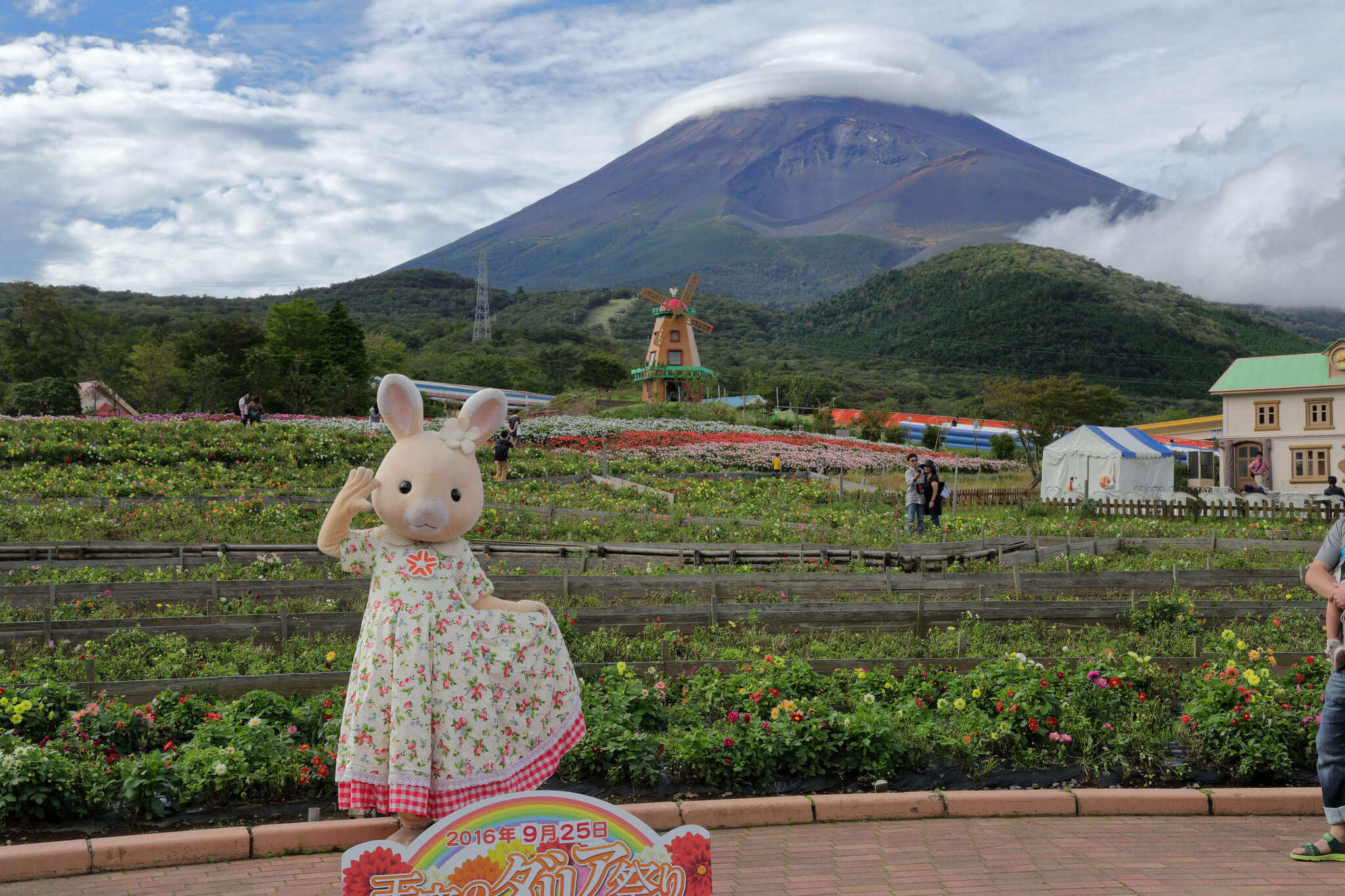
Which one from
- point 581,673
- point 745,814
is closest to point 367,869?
point 745,814

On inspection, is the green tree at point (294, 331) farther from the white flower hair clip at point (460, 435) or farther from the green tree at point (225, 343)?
the white flower hair clip at point (460, 435)

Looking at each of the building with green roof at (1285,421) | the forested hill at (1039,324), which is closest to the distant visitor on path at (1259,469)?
the building with green roof at (1285,421)

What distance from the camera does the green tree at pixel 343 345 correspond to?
160 ft

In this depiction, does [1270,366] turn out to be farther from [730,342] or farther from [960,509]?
[730,342]

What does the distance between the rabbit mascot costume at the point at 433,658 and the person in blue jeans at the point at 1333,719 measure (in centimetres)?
370

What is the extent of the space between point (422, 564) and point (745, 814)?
243 cm

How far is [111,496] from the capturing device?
17219 mm

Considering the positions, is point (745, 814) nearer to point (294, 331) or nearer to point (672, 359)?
point (294, 331)

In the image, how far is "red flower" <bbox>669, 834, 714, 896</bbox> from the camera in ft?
10.2

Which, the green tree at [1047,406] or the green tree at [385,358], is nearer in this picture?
the green tree at [1047,406]

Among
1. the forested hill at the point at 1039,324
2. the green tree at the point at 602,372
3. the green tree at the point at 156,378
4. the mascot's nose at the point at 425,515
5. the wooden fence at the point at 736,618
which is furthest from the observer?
the forested hill at the point at 1039,324

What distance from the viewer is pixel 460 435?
4.62 meters

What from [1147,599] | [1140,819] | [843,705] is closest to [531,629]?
[843,705]

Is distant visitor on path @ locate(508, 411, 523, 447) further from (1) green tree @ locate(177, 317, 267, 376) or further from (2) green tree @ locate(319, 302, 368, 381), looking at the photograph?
(1) green tree @ locate(177, 317, 267, 376)
